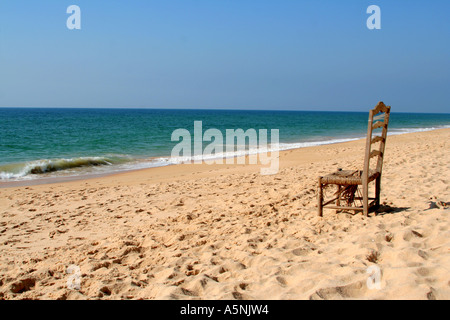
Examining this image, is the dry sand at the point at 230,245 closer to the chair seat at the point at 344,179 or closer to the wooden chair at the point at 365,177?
the wooden chair at the point at 365,177

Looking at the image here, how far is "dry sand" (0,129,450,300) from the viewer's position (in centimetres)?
312

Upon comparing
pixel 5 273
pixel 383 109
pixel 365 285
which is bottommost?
pixel 5 273

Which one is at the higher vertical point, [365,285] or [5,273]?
[365,285]

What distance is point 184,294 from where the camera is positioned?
311cm

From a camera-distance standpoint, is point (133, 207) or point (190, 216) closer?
point (190, 216)

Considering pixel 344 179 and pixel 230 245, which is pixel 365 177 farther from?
pixel 230 245

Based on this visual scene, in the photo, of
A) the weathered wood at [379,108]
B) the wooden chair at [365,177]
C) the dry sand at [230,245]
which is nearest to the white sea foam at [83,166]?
the dry sand at [230,245]

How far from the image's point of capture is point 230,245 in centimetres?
427

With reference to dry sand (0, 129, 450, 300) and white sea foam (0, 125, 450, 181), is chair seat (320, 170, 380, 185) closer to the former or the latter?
dry sand (0, 129, 450, 300)

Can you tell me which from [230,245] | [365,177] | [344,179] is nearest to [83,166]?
[230,245]
